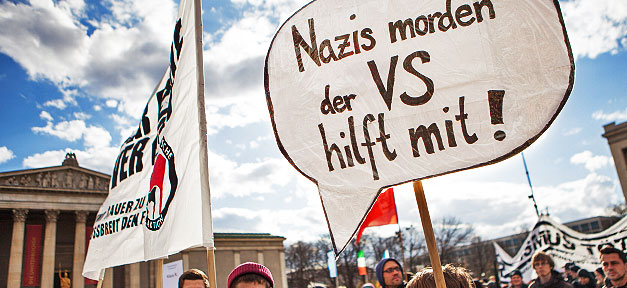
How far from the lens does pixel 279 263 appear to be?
43562 millimetres

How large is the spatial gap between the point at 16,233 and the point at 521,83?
1491 inches

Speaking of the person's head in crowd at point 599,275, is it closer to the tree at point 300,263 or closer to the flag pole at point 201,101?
the flag pole at point 201,101

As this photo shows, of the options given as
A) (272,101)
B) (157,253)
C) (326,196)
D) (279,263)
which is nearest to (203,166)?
(157,253)

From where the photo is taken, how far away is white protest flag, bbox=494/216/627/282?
918 cm

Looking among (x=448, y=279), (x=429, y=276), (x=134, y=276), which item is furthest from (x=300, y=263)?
(x=448, y=279)

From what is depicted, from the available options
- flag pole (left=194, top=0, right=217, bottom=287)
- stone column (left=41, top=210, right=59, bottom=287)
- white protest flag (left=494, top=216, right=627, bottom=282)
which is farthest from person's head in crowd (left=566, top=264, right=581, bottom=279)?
stone column (left=41, top=210, right=59, bottom=287)

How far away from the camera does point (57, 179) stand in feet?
111

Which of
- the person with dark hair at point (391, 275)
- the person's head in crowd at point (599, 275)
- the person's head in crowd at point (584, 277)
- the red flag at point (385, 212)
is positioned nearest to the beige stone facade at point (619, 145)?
the person's head in crowd at point (599, 275)

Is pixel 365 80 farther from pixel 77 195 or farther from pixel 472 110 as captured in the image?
pixel 77 195

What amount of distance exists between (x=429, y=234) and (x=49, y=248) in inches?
1480

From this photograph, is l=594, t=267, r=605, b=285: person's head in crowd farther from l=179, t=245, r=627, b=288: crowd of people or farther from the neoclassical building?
the neoclassical building

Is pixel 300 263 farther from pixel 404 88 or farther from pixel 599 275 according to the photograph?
pixel 404 88

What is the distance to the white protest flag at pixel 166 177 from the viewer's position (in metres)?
3.64

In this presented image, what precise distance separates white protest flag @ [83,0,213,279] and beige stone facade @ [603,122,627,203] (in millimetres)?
35400
